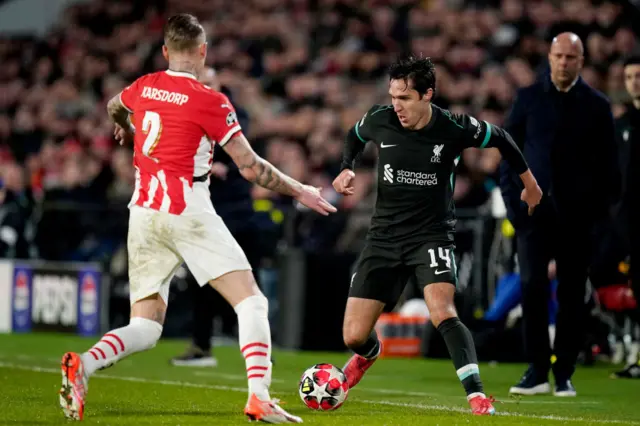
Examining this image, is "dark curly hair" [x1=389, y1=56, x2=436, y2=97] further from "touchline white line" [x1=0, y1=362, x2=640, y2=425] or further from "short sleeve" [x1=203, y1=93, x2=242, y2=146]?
"touchline white line" [x1=0, y1=362, x2=640, y2=425]

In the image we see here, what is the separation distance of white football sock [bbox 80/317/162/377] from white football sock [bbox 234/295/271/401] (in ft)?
1.70

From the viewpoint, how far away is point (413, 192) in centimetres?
748

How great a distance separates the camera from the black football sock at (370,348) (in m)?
7.71

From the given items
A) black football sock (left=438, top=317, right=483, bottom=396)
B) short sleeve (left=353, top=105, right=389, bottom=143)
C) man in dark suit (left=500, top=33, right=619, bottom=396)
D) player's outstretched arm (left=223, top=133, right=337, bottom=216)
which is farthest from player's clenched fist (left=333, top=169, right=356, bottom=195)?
man in dark suit (left=500, top=33, right=619, bottom=396)

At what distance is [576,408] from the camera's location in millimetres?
7852

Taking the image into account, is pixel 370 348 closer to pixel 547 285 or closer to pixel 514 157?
pixel 514 157

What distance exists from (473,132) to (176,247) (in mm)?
2017

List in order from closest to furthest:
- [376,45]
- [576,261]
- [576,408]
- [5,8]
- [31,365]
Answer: [576,408], [576,261], [31,365], [376,45], [5,8]

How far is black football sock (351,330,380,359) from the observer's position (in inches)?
304

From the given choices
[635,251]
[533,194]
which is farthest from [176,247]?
[635,251]

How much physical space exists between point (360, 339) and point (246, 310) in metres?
1.42

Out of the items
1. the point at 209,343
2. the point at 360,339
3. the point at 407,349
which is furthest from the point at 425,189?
the point at 407,349

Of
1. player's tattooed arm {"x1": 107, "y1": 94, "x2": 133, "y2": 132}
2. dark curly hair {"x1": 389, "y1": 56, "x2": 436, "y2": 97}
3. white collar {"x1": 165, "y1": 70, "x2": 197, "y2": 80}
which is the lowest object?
player's tattooed arm {"x1": 107, "y1": 94, "x2": 133, "y2": 132}

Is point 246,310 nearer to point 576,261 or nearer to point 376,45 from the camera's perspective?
point 576,261
